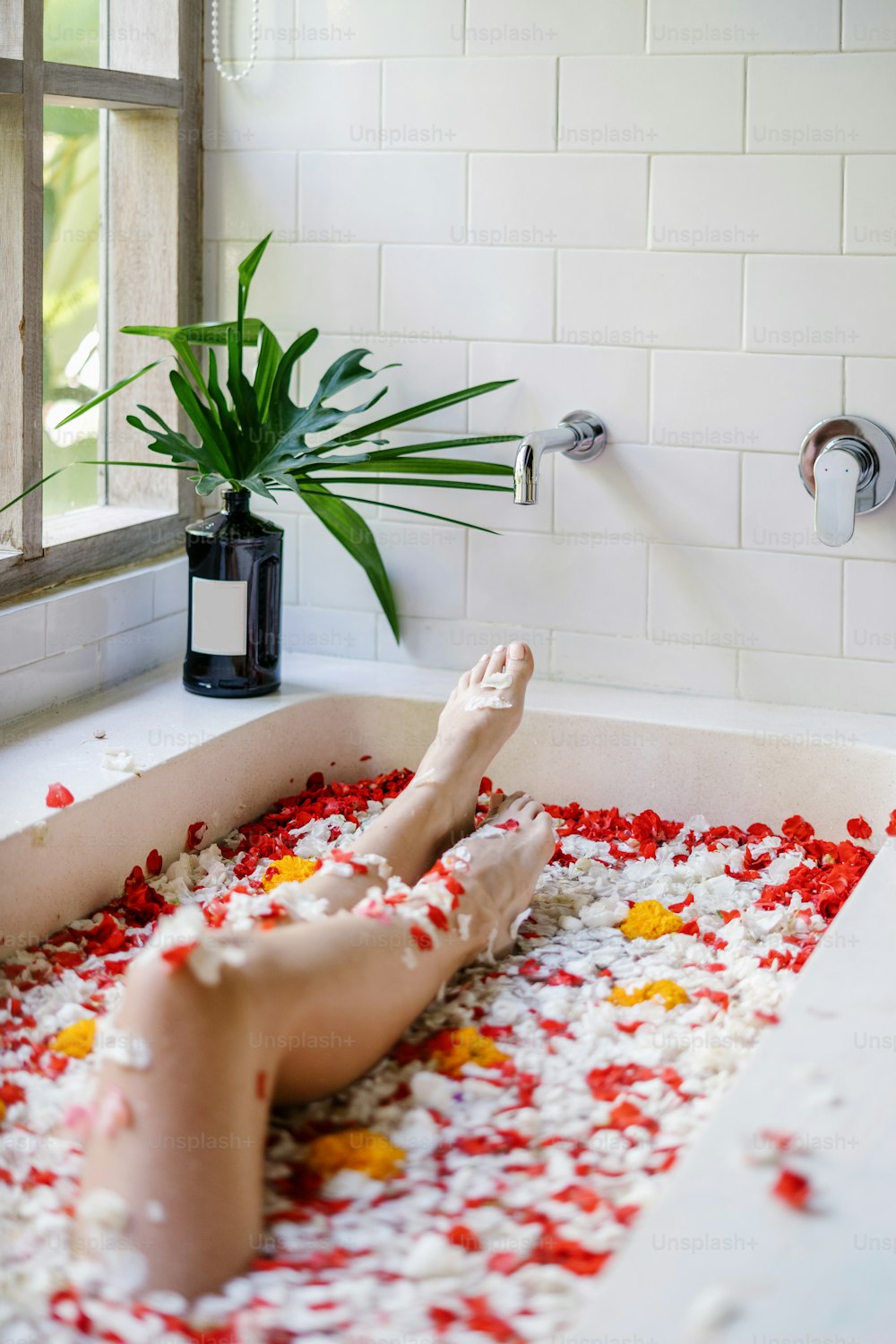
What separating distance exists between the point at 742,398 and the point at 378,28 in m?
0.80

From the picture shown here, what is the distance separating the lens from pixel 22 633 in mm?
1980

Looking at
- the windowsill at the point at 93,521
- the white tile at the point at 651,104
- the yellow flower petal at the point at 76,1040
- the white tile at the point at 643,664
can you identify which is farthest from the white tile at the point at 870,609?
the yellow flower petal at the point at 76,1040

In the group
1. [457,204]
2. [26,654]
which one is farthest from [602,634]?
[26,654]

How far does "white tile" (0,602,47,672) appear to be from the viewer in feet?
6.39

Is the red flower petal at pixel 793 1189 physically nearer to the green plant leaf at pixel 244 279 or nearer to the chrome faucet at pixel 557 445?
the chrome faucet at pixel 557 445

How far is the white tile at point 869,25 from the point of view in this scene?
1.88 meters

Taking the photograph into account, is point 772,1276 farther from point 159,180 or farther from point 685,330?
point 159,180

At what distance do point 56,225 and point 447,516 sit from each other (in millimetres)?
751

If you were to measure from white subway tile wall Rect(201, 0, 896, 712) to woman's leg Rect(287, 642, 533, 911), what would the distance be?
0.91ft

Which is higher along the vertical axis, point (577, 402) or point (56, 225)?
point (56, 225)

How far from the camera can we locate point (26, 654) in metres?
2.00

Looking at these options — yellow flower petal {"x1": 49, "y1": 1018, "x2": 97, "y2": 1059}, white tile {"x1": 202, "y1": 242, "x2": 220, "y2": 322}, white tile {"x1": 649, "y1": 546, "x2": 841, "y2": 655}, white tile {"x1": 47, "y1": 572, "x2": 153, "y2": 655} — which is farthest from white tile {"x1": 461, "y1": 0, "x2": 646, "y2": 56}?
yellow flower petal {"x1": 49, "y1": 1018, "x2": 97, "y2": 1059}

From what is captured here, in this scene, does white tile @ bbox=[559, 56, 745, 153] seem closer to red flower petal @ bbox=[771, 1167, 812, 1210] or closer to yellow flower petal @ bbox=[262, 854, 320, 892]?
yellow flower petal @ bbox=[262, 854, 320, 892]

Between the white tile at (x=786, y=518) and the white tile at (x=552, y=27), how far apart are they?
624mm
